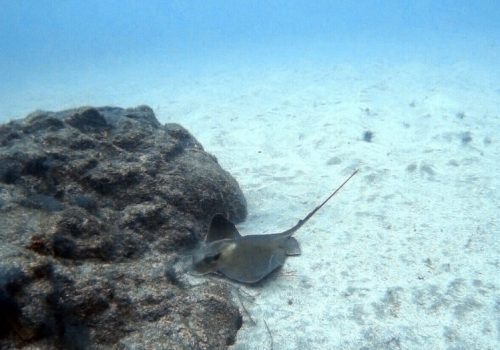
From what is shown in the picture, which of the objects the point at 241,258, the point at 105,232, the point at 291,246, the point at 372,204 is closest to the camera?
the point at 105,232

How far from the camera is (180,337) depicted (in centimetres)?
259

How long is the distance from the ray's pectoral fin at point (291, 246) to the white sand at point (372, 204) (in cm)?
9

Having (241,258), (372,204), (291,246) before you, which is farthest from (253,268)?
(372,204)

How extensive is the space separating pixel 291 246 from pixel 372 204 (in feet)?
6.19

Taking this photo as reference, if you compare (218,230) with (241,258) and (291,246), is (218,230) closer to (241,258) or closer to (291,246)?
(241,258)

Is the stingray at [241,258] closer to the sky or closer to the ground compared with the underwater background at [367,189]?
closer to the sky

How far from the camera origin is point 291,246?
4223 millimetres

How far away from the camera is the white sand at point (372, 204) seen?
3.36 m

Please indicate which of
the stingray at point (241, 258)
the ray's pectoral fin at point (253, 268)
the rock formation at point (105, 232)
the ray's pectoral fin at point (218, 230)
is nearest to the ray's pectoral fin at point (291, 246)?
the stingray at point (241, 258)

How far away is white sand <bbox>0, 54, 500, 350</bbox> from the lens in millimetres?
3357

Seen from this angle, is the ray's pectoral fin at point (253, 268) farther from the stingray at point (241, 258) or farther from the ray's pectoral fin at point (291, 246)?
the ray's pectoral fin at point (291, 246)

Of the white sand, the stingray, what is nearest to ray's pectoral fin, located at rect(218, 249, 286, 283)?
the stingray

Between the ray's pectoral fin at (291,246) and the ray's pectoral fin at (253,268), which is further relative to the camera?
the ray's pectoral fin at (291,246)

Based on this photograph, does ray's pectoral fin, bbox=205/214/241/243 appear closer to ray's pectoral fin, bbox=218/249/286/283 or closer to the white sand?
ray's pectoral fin, bbox=218/249/286/283
